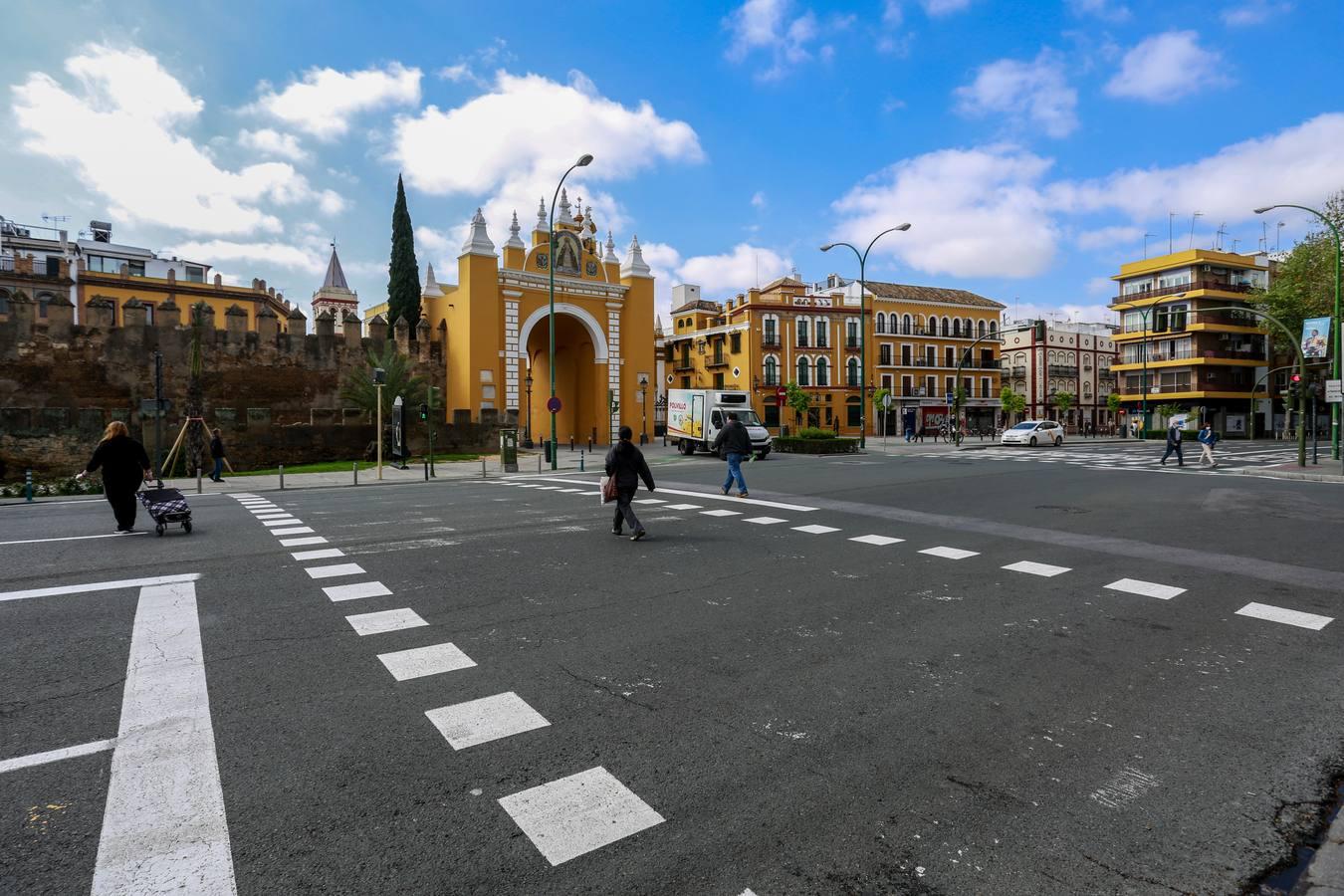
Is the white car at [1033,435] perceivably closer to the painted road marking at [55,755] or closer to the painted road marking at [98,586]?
the painted road marking at [98,586]

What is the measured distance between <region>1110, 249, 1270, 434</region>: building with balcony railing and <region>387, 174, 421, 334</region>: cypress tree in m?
59.0

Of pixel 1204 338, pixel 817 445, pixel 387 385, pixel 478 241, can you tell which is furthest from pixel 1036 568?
pixel 1204 338

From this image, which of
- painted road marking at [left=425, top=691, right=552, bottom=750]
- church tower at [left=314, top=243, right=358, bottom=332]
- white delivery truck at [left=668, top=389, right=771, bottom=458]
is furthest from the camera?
church tower at [left=314, top=243, right=358, bottom=332]

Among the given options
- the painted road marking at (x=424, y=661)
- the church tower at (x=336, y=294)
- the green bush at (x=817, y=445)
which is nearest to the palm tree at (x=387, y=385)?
the green bush at (x=817, y=445)

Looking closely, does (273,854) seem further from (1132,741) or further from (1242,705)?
(1242,705)

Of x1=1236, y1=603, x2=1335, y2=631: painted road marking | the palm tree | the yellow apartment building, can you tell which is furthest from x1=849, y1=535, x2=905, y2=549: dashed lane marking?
the yellow apartment building

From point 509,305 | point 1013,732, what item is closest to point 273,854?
point 1013,732

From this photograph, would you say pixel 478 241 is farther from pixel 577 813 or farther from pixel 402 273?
pixel 577 813

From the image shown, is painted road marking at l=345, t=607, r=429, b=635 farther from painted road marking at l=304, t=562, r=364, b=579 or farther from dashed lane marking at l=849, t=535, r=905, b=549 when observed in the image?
dashed lane marking at l=849, t=535, r=905, b=549

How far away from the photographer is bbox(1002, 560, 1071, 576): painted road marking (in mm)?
7434

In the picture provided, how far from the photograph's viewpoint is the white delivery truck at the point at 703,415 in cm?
3050

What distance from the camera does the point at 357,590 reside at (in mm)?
6520

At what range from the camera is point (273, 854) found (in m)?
2.66

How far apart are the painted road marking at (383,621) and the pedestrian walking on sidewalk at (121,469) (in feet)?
21.1
